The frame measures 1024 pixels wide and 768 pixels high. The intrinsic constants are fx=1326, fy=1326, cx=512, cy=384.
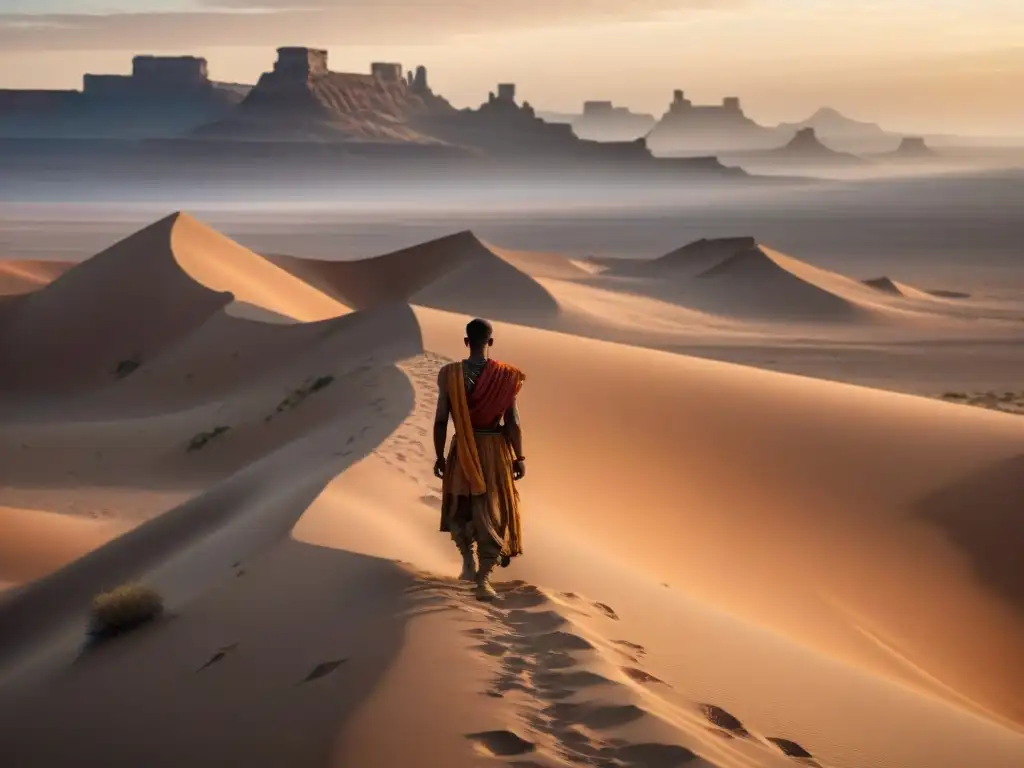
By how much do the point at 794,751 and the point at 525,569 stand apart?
3026 millimetres

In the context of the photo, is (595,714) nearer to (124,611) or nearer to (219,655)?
(219,655)

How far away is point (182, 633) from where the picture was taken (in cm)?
788

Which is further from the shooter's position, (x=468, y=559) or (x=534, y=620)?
(x=468, y=559)

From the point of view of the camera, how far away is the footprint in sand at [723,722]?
20.1 ft

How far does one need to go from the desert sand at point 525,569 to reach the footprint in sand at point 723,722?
25 millimetres

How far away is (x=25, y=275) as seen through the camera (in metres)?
47.5

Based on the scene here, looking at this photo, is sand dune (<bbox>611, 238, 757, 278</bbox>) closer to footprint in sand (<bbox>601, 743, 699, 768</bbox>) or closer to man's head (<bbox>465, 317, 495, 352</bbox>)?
man's head (<bbox>465, 317, 495, 352</bbox>)

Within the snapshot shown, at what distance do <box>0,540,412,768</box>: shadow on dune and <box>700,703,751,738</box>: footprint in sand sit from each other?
154 cm

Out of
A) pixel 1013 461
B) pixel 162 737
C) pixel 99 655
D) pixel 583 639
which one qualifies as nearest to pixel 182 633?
pixel 99 655

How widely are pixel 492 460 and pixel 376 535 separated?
1904mm

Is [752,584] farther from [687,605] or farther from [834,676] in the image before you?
[834,676]

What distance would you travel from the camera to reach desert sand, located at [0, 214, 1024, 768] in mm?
6184

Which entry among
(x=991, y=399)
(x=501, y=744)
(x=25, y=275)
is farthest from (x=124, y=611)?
(x=25, y=275)

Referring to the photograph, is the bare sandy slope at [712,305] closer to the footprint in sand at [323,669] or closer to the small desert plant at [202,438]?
the small desert plant at [202,438]
